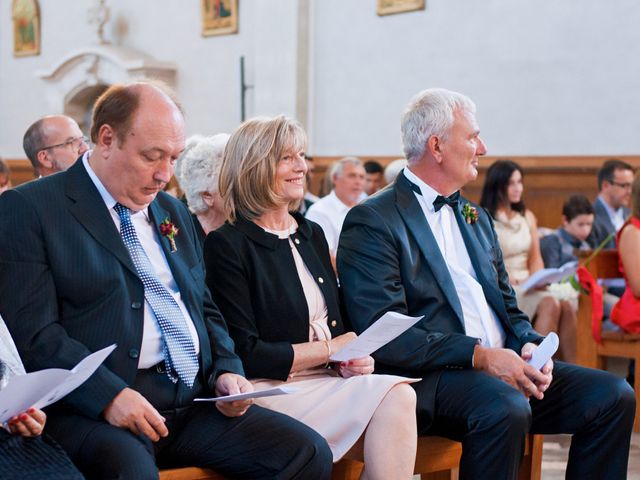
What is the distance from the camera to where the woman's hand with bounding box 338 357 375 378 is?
11.4 feet

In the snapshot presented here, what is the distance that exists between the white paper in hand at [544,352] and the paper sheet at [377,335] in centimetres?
63

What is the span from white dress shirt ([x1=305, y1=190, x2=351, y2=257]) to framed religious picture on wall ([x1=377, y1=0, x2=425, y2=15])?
148 inches

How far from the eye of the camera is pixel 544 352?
3588 millimetres

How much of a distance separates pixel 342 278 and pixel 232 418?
92 centimetres

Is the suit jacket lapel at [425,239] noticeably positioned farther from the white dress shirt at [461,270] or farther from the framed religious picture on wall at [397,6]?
the framed religious picture on wall at [397,6]

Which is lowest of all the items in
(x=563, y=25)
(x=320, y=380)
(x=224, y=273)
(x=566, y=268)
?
(x=566, y=268)

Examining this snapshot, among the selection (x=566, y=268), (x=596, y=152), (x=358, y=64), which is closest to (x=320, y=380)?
(x=566, y=268)

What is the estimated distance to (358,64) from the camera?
38.6 feet

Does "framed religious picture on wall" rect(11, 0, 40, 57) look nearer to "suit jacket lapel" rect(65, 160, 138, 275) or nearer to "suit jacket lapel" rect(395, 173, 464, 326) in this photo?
"suit jacket lapel" rect(395, 173, 464, 326)

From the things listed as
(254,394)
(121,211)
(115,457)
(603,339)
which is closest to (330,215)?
(603,339)

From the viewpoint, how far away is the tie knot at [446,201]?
3.92m

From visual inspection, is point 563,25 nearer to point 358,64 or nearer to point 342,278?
point 358,64

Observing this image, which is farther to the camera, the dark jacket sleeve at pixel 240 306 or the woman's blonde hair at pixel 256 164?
the woman's blonde hair at pixel 256 164

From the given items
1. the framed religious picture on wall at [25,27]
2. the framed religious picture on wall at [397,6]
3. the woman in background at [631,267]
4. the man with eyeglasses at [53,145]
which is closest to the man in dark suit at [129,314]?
the man with eyeglasses at [53,145]
